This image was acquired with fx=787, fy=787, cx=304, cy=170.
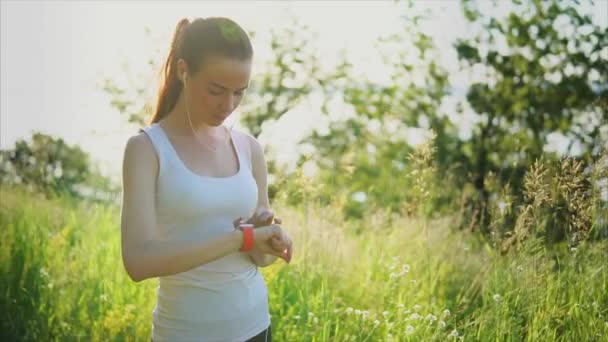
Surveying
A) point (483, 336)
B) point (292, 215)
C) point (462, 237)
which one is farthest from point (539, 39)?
point (483, 336)

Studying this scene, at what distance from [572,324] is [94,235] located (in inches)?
110

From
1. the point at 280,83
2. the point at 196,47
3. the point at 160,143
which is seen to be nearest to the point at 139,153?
the point at 160,143

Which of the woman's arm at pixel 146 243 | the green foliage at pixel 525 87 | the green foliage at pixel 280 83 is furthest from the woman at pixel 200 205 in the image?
the green foliage at pixel 280 83

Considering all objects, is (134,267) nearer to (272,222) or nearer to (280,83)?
(272,222)

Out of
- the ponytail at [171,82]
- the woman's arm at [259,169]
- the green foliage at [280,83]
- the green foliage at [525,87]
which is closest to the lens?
the ponytail at [171,82]

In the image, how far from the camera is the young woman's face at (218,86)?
179 cm

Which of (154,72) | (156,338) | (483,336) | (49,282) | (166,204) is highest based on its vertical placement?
(154,72)

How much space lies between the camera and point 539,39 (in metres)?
4.29

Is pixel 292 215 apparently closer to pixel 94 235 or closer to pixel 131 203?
pixel 94 235

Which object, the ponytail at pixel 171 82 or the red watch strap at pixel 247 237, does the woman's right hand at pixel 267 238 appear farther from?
the ponytail at pixel 171 82

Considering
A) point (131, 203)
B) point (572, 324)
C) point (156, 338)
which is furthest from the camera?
point (572, 324)

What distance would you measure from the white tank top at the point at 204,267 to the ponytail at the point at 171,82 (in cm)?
10

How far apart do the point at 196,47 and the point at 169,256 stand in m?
0.49

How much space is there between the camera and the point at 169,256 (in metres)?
1.67
